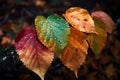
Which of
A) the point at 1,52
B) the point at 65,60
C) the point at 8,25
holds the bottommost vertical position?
the point at 8,25

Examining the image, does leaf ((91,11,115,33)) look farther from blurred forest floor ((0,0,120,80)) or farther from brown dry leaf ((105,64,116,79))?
brown dry leaf ((105,64,116,79))

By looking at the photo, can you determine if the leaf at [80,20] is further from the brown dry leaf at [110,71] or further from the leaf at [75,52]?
the brown dry leaf at [110,71]

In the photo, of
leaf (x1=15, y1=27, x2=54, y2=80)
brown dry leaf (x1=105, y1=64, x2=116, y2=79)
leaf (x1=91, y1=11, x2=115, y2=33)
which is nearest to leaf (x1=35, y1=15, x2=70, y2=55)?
leaf (x1=15, y1=27, x2=54, y2=80)

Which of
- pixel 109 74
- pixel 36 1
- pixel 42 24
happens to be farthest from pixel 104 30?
pixel 36 1

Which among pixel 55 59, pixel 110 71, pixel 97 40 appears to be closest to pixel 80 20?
pixel 97 40

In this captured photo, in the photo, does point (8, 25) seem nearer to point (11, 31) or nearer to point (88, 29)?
point (11, 31)

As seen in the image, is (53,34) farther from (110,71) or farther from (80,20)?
(110,71)

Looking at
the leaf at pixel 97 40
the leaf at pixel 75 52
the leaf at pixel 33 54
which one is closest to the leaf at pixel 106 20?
the leaf at pixel 97 40
